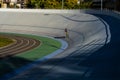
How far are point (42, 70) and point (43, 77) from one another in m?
3.25

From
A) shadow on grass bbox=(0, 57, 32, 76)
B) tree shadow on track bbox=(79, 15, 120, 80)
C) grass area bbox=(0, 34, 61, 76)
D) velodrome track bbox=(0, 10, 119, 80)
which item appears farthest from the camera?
grass area bbox=(0, 34, 61, 76)

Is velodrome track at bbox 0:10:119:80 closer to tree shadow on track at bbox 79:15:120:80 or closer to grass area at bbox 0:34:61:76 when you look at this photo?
tree shadow on track at bbox 79:15:120:80

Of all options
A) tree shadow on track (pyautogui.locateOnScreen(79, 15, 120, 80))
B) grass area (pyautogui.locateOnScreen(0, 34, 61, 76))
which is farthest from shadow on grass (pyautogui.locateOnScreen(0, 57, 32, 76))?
tree shadow on track (pyautogui.locateOnScreen(79, 15, 120, 80))

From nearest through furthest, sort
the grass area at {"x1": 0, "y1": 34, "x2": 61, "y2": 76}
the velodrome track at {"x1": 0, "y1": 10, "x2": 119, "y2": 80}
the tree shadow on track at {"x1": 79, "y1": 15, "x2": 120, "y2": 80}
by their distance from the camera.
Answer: the tree shadow on track at {"x1": 79, "y1": 15, "x2": 120, "y2": 80} → the velodrome track at {"x1": 0, "y1": 10, "x2": 119, "y2": 80} → the grass area at {"x1": 0, "y1": 34, "x2": 61, "y2": 76}

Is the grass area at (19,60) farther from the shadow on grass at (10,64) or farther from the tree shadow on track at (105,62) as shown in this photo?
the tree shadow on track at (105,62)

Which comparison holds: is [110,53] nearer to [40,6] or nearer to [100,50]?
[100,50]

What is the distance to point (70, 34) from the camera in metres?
55.8

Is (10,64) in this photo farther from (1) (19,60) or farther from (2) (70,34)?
(2) (70,34)

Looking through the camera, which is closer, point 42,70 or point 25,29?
point 42,70

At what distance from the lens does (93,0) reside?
11788cm

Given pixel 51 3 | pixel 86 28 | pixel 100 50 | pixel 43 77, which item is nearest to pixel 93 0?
pixel 51 3

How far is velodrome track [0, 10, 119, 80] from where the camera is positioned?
23.3 metres

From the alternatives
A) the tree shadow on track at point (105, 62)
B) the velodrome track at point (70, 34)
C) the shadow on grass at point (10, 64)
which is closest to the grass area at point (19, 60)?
the shadow on grass at point (10, 64)

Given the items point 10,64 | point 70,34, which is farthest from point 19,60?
point 70,34
